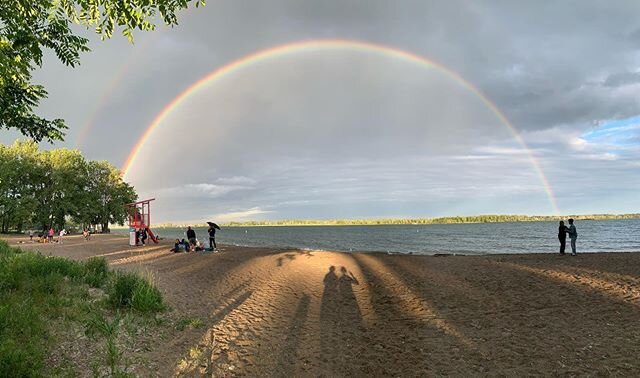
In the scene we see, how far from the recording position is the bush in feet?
31.7

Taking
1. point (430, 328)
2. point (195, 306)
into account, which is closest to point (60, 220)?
point (195, 306)

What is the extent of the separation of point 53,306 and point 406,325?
8.76 m

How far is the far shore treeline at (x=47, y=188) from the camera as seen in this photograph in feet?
217

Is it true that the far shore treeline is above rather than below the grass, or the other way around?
above

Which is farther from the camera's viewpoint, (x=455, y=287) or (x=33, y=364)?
(x=455, y=287)

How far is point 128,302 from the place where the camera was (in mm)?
9719

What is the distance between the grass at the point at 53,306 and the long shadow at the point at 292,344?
286 cm

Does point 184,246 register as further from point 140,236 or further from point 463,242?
point 463,242

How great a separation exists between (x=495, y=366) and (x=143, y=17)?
27.8 feet

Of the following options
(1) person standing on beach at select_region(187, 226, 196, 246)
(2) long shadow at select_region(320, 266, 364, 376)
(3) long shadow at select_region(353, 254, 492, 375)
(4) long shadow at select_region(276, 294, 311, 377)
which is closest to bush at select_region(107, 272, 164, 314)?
(4) long shadow at select_region(276, 294, 311, 377)

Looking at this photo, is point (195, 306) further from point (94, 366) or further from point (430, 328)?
point (430, 328)

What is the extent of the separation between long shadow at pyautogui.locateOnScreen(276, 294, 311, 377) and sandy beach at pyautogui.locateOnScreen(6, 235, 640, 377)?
3cm

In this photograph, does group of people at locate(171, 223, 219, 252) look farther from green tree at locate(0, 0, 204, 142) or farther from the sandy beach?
green tree at locate(0, 0, 204, 142)

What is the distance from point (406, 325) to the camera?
9977 millimetres
